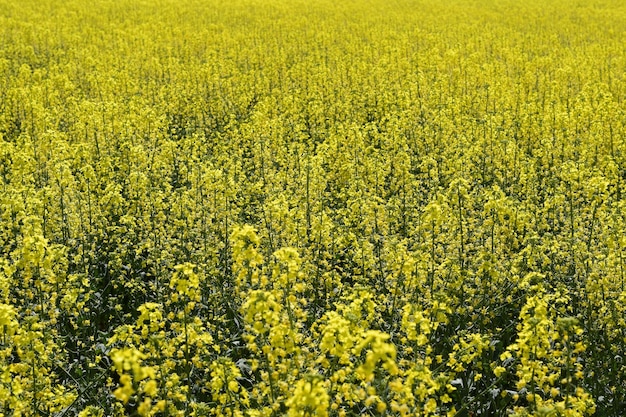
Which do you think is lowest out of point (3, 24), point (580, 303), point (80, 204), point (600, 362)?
point (600, 362)

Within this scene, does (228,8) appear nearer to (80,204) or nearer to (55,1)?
(55,1)

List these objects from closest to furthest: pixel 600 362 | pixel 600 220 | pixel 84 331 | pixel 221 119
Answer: pixel 600 362 < pixel 84 331 < pixel 600 220 < pixel 221 119

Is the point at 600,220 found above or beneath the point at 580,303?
above

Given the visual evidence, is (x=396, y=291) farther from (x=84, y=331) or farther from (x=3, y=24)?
(x=3, y=24)

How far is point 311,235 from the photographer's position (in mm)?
7582

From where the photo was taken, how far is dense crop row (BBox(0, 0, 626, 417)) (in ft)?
17.3

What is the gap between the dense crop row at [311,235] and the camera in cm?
528

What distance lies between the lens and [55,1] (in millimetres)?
29250

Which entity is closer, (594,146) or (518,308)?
(518,308)

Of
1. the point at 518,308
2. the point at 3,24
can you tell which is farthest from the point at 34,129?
the point at 3,24

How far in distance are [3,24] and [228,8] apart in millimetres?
10505

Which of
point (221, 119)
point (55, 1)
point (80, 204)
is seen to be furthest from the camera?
point (55, 1)

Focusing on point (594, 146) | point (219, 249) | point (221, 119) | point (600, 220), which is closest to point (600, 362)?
point (600, 220)

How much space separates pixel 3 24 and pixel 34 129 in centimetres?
1322
